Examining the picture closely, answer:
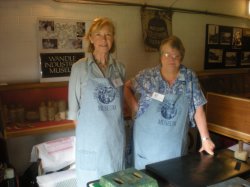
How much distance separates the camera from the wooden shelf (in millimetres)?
2043

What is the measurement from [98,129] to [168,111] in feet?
1.46

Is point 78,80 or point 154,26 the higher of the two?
point 154,26

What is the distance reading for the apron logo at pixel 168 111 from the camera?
1745 mm

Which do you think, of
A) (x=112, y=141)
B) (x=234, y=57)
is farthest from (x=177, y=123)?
(x=234, y=57)

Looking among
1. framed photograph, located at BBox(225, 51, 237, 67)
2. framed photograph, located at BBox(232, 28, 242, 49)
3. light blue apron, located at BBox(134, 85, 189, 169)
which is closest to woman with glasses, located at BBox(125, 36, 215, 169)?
light blue apron, located at BBox(134, 85, 189, 169)

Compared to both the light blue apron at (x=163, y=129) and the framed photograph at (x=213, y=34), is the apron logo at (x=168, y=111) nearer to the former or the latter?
the light blue apron at (x=163, y=129)

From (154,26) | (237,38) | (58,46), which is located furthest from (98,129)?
(237,38)

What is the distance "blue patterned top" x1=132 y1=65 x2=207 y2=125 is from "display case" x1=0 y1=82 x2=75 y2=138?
0.79 metres

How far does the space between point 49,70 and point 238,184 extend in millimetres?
1868

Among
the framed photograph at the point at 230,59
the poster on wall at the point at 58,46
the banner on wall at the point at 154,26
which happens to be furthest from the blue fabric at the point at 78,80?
the framed photograph at the point at 230,59

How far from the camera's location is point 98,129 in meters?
1.66

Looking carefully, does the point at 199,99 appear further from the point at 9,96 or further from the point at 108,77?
the point at 9,96

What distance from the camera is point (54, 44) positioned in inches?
97.3

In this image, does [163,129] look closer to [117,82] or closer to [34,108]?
[117,82]
